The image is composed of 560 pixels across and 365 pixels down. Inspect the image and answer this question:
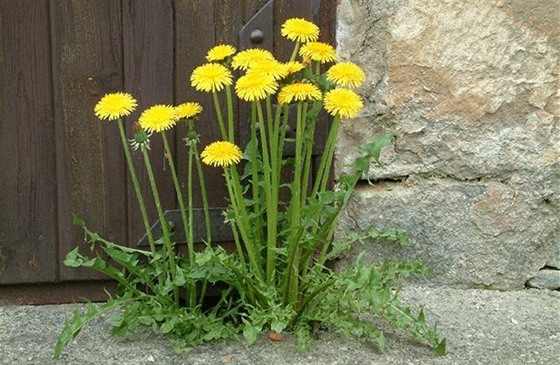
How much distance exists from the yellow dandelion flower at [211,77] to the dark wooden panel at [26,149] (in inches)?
20.5

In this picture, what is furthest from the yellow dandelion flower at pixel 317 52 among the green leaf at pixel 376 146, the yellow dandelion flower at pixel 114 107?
the yellow dandelion flower at pixel 114 107

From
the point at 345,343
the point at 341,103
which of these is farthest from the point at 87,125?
the point at 345,343

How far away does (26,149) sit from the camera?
7.86 ft

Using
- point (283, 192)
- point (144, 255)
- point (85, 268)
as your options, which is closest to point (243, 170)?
point (283, 192)

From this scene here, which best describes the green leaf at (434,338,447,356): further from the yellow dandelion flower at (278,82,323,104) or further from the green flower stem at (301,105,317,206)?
the yellow dandelion flower at (278,82,323,104)

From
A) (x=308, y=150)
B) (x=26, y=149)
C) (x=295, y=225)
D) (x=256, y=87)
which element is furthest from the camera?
(x=26, y=149)

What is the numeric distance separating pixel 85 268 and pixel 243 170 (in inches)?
21.3

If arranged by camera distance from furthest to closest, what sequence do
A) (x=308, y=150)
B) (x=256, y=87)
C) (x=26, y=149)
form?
(x=26, y=149) < (x=308, y=150) < (x=256, y=87)

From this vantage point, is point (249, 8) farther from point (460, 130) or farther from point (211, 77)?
point (460, 130)

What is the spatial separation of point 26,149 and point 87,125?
0.60 ft

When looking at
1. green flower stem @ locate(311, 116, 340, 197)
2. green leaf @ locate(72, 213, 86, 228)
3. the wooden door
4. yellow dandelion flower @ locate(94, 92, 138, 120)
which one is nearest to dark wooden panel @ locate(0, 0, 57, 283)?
the wooden door

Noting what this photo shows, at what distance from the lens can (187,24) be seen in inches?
94.4

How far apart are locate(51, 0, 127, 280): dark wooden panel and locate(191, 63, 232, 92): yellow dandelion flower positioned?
15.1 inches

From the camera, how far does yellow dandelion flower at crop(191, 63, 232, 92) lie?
2.10 meters
